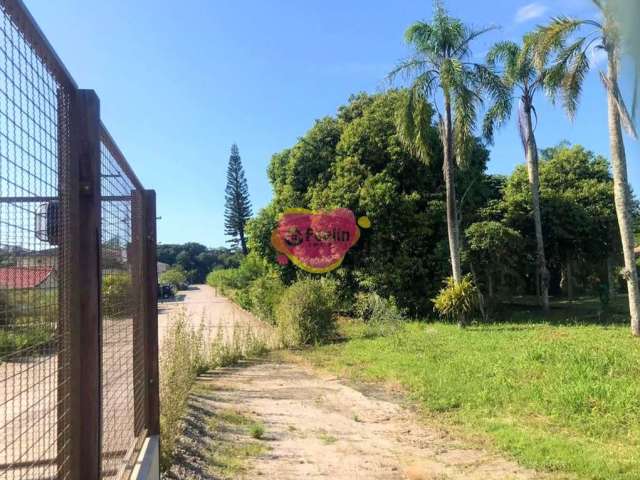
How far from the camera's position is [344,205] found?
18.0m

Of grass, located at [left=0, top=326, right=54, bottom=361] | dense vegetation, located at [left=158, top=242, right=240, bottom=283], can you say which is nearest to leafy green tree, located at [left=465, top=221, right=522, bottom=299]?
grass, located at [left=0, top=326, right=54, bottom=361]

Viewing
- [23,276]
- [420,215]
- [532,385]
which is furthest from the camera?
[420,215]

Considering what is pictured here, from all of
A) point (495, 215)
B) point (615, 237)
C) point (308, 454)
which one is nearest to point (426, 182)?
point (495, 215)

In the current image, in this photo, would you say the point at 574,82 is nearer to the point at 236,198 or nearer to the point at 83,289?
the point at 83,289

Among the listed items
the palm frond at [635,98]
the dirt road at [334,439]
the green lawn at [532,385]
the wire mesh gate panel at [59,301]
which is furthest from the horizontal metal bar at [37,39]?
the green lawn at [532,385]

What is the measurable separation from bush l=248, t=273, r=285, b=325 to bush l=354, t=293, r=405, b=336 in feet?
9.07

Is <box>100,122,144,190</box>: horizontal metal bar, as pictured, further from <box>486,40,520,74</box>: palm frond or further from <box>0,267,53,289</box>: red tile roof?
<box>486,40,520,74</box>: palm frond

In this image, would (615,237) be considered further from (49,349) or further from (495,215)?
(49,349)

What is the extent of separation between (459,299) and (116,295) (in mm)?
13001

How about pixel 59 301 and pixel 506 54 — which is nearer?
pixel 59 301

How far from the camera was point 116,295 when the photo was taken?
9.10ft

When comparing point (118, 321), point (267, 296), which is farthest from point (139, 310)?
point (267, 296)

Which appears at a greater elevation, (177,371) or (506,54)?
(506,54)

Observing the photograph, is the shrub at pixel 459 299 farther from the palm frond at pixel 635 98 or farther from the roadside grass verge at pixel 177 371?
the palm frond at pixel 635 98
